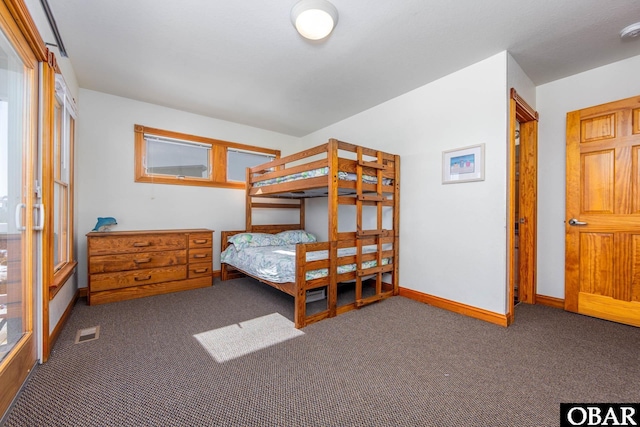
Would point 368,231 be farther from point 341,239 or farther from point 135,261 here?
point 135,261

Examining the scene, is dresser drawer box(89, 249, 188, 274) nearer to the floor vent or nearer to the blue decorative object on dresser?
the blue decorative object on dresser

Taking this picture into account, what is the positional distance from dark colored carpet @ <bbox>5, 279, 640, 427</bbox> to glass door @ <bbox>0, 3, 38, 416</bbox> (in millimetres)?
227

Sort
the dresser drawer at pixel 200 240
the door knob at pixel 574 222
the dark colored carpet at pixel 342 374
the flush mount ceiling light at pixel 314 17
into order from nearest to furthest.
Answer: the dark colored carpet at pixel 342 374 < the flush mount ceiling light at pixel 314 17 < the door knob at pixel 574 222 < the dresser drawer at pixel 200 240

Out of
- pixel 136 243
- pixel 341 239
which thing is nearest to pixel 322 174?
pixel 341 239

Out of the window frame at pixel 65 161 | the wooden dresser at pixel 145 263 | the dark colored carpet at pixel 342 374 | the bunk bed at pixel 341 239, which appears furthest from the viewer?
the wooden dresser at pixel 145 263

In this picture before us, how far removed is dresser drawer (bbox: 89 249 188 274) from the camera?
2770 mm

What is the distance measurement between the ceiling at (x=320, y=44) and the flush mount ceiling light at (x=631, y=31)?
0.11ft

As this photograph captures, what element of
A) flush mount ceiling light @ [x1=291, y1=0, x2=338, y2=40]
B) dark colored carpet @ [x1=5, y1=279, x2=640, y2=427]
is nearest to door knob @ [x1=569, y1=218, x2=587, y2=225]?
dark colored carpet @ [x1=5, y1=279, x2=640, y2=427]

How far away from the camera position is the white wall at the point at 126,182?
3100 mm

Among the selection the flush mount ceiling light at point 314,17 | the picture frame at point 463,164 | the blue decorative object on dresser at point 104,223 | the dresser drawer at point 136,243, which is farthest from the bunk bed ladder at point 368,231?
the blue decorative object on dresser at point 104,223

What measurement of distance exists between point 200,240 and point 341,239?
190 centimetres

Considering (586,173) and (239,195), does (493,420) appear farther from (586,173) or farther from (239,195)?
(239,195)

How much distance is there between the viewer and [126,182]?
131 inches

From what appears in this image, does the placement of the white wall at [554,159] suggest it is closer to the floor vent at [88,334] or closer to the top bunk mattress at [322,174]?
the top bunk mattress at [322,174]
